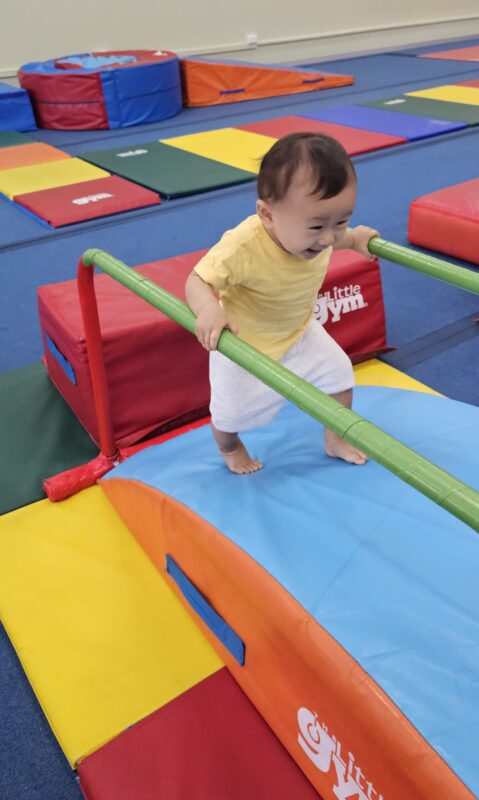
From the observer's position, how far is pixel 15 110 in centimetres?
646

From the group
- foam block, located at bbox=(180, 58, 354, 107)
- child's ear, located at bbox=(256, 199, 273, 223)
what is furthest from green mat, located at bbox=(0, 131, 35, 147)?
child's ear, located at bbox=(256, 199, 273, 223)

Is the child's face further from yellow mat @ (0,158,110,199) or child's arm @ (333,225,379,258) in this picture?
yellow mat @ (0,158,110,199)

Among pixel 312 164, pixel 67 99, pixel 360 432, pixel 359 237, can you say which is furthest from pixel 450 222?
pixel 67 99

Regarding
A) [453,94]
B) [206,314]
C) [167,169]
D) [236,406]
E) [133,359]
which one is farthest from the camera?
[453,94]

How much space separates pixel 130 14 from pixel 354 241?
7.08 meters

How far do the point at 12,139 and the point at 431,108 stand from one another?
3.83 meters

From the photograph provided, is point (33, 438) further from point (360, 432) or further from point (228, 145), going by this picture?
point (228, 145)

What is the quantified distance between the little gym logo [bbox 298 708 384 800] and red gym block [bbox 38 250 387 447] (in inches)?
46.0

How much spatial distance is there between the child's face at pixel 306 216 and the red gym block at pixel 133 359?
0.83m

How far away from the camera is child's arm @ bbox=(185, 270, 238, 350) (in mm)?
1233

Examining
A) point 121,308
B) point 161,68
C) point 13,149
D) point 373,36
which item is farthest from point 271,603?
point 373,36

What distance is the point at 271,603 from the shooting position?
124 centimetres

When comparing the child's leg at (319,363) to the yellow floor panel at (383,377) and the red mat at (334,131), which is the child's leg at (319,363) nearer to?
the yellow floor panel at (383,377)

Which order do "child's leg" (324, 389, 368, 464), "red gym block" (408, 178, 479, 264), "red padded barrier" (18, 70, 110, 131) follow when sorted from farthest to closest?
"red padded barrier" (18, 70, 110, 131) < "red gym block" (408, 178, 479, 264) < "child's leg" (324, 389, 368, 464)
